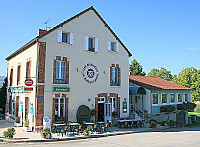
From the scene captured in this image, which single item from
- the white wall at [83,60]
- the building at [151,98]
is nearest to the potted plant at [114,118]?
the white wall at [83,60]

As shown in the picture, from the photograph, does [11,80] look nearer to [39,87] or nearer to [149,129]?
[39,87]

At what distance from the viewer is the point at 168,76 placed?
80.1m

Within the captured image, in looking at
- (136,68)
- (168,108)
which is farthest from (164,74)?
(168,108)

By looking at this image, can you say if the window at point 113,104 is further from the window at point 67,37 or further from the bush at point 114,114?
the window at point 67,37

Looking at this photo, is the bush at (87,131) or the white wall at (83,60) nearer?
the bush at (87,131)

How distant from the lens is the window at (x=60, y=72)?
1590 centimetres

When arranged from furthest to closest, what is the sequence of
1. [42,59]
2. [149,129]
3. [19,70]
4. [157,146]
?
[19,70] < [149,129] < [42,59] < [157,146]

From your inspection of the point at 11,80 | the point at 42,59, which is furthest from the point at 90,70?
the point at 11,80

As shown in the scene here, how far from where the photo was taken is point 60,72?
1612 centimetres

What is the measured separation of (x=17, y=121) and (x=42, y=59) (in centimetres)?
646

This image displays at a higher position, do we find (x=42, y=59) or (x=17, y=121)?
(x=42, y=59)

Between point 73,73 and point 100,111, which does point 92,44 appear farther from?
point 100,111

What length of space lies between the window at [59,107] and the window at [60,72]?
1.42m

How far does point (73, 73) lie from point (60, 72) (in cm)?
109
